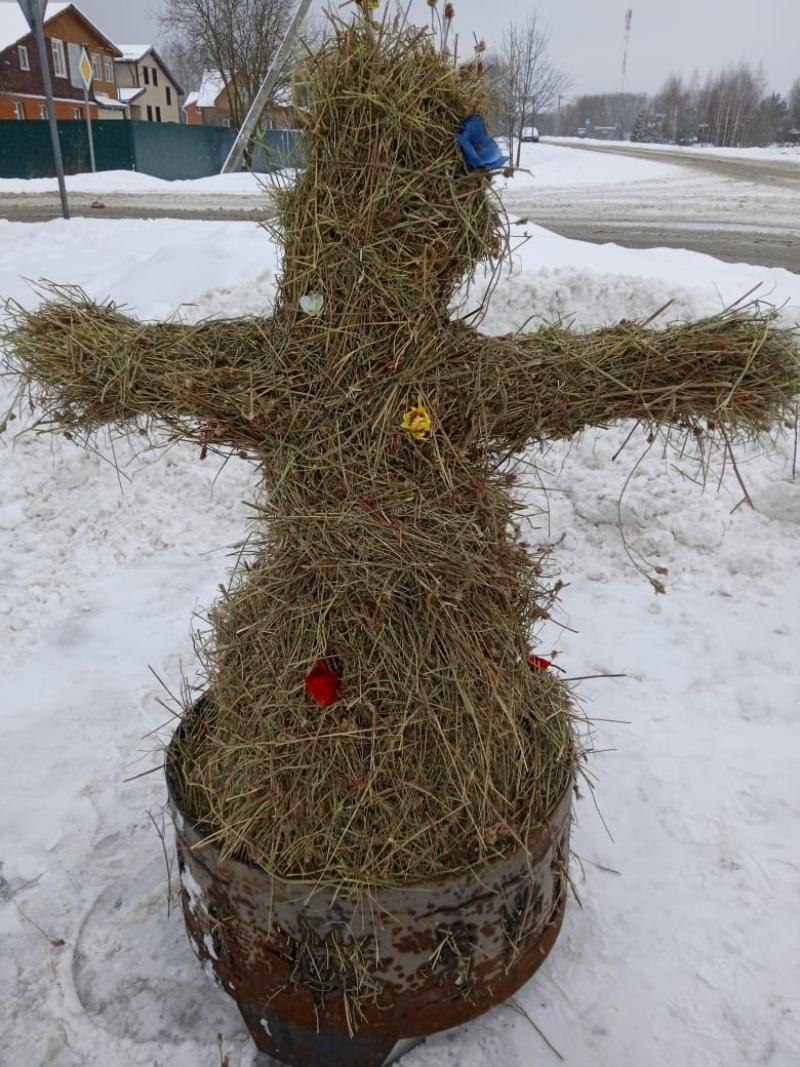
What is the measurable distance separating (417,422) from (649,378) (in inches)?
19.9

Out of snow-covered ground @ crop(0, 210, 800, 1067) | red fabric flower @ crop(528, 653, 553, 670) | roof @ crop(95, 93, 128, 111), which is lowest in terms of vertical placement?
snow-covered ground @ crop(0, 210, 800, 1067)

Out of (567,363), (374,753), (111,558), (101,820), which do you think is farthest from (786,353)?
(111,558)

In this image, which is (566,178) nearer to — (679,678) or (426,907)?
(679,678)

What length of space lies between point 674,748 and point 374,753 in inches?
74.5

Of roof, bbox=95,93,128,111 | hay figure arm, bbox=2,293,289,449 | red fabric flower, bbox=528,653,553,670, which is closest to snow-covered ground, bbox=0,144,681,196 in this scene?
red fabric flower, bbox=528,653,553,670

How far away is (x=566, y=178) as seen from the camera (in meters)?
21.9

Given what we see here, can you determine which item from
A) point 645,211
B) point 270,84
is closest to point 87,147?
point 645,211

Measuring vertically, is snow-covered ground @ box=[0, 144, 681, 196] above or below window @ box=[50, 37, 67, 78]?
below

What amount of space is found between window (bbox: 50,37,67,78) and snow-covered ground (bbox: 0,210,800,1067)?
136 ft

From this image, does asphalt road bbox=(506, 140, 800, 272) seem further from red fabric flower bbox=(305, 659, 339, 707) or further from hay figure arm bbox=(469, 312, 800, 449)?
red fabric flower bbox=(305, 659, 339, 707)

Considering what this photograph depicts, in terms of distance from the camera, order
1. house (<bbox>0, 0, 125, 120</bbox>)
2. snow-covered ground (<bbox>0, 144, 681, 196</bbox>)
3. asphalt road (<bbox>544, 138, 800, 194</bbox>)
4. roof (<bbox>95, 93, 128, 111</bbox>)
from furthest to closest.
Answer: roof (<bbox>95, 93, 128, 111</bbox>)
house (<bbox>0, 0, 125, 120</bbox>)
asphalt road (<bbox>544, 138, 800, 194</bbox>)
snow-covered ground (<bbox>0, 144, 681, 196</bbox>)

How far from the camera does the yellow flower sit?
173 centimetres

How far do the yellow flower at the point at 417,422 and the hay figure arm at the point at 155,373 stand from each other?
0.28 meters

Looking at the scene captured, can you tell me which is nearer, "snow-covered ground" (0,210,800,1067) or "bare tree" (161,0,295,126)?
"snow-covered ground" (0,210,800,1067)
